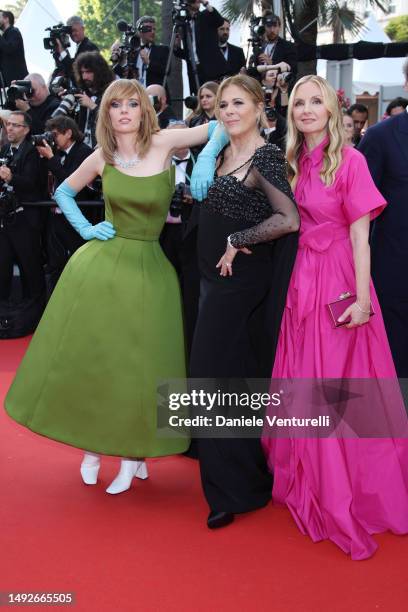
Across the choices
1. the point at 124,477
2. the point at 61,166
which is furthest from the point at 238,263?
the point at 61,166

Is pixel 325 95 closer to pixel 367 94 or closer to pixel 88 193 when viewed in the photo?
pixel 88 193

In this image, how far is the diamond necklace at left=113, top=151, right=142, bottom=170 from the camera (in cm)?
354

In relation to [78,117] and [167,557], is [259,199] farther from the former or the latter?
[78,117]

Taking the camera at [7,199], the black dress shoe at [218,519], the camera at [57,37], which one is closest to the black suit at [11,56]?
the camera at [57,37]

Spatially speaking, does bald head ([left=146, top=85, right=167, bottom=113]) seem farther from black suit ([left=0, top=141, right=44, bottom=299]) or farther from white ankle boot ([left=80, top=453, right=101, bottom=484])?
white ankle boot ([left=80, top=453, right=101, bottom=484])

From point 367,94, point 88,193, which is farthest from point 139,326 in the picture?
point 367,94

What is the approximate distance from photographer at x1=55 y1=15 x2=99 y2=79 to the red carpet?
17.0ft

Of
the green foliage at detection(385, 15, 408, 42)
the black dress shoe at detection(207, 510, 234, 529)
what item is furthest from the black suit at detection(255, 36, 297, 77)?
the green foliage at detection(385, 15, 408, 42)

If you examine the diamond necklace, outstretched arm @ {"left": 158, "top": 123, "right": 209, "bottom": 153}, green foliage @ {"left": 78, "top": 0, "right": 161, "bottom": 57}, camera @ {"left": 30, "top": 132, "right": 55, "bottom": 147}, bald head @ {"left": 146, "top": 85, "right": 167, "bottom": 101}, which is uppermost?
green foliage @ {"left": 78, "top": 0, "right": 161, "bottom": 57}

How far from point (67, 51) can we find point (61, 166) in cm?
→ 242

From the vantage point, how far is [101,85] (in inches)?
268

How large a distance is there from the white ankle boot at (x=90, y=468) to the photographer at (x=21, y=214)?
137 inches

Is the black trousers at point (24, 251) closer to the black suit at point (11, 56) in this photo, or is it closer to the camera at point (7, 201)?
the camera at point (7, 201)

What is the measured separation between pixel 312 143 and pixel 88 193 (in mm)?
3749
